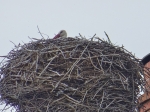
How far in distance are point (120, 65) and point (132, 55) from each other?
0.28 metres

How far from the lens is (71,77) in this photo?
5.73 metres

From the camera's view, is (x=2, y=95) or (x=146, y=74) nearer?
(x=2, y=95)

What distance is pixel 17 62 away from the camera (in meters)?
6.13

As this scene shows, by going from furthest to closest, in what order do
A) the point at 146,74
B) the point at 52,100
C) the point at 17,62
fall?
the point at 146,74 → the point at 17,62 → the point at 52,100

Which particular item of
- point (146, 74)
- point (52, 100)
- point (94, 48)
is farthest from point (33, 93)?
point (146, 74)

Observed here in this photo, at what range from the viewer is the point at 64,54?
19.6 ft

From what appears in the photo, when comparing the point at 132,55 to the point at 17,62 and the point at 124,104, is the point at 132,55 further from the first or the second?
the point at 17,62

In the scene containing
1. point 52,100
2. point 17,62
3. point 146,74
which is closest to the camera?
point 52,100

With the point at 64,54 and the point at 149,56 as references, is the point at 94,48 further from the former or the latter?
the point at 149,56

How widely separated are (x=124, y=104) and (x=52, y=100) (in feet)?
2.52

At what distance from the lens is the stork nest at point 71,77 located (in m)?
5.67

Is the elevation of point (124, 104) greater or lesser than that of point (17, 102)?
lesser

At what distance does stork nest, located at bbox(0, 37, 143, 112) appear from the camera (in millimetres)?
5672

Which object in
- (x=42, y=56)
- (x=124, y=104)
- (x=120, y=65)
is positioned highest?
(x=42, y=56)
